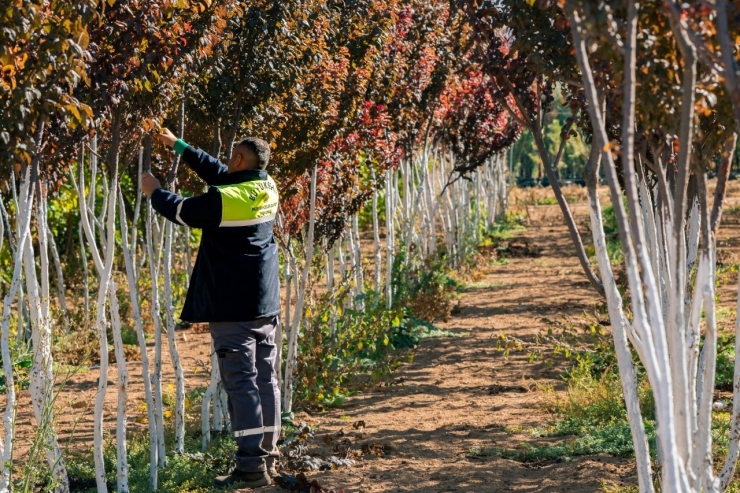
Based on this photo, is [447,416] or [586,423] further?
[447,416]

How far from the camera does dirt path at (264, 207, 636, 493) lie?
629 cm

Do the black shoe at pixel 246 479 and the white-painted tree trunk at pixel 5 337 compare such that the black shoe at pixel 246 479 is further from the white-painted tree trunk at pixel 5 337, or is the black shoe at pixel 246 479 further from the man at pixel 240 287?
the white-painted tree trunk at pixel 5 337

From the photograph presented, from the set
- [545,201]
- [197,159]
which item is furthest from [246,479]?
[545,201]

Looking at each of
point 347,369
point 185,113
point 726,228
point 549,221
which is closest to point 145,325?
point 347,369

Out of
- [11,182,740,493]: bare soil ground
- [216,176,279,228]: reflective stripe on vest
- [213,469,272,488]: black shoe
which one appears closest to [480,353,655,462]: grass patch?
[11,182,740,493]: bare soil ground

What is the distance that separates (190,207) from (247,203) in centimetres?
39

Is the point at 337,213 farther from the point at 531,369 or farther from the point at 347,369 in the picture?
the point at 531,369

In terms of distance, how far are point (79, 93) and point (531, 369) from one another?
6282 millimetres

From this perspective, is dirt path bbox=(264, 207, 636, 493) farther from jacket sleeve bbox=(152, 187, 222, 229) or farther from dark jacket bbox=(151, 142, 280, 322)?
jacket sleeve bbox=(152, 187, 222, 229)

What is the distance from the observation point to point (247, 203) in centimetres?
596

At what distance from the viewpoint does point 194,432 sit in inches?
309

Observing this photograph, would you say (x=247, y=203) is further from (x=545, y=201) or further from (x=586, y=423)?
(x=545, y=201)

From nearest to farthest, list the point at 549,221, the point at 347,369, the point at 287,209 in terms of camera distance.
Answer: the point at 287,209 < the point at 347,369 < the point at 549,221

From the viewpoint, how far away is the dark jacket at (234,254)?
19.5 ft
